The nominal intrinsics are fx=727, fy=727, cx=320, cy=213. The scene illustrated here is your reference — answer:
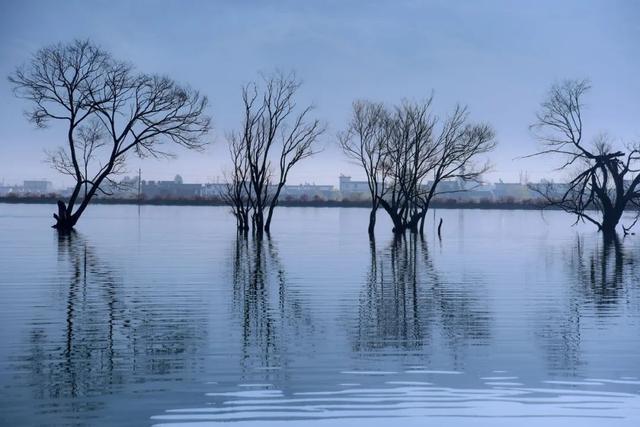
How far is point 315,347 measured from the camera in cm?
1049

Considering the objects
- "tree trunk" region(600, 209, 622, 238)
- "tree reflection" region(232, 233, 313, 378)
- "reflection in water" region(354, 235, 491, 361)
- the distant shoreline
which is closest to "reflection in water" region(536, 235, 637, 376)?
"reflection in water" region(354, 235, 491, 361)

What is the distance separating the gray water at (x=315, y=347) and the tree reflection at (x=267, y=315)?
0.17 feet

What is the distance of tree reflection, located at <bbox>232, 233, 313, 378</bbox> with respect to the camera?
394 inches

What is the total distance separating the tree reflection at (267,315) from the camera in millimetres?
10016

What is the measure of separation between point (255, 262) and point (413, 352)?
15663 mm

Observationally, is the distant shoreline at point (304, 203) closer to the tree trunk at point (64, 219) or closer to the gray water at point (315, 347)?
the tree trunk at point (64, 219)

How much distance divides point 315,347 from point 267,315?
309 cm

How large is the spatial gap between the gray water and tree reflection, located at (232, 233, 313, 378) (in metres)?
0.05

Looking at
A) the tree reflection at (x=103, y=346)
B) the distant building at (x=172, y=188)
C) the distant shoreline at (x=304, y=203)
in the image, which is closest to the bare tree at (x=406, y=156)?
the tree reflection at (x=103, y=346)

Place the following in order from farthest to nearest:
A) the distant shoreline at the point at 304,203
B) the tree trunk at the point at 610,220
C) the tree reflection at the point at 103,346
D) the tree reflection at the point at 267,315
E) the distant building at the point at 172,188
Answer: the distant building at the point at 172,188
the distant shoreline at the point at 304,203
the tree trunk at the point at 610,220
the tree reflection at the point at 267,315
the tree reflection at the point at 103,346

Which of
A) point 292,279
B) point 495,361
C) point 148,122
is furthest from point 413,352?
point 148,122

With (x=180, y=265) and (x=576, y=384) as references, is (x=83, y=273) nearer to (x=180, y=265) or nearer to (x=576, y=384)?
(x=180, y=265)

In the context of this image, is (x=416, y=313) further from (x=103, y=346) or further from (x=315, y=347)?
(x=103, y=346)

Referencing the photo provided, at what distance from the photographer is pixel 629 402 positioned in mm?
7945
